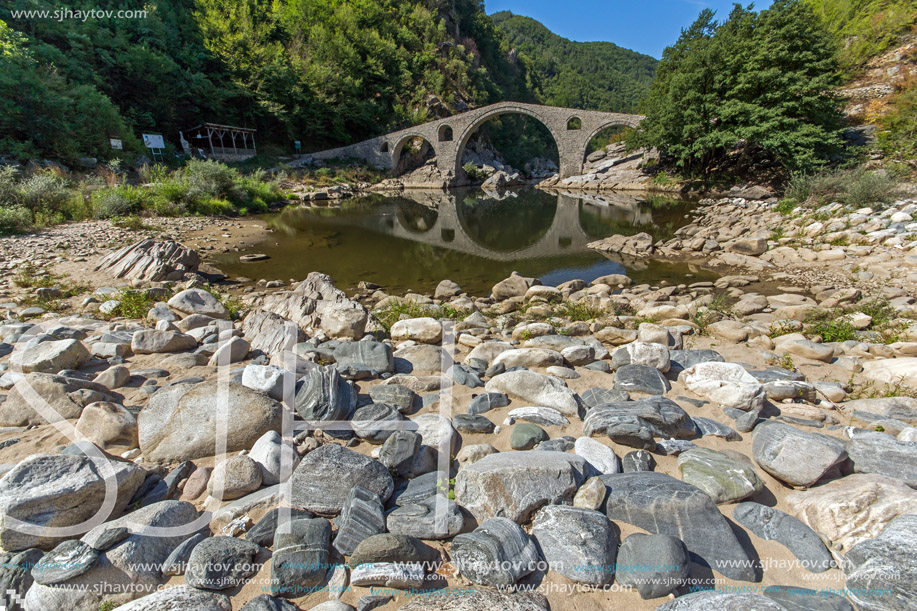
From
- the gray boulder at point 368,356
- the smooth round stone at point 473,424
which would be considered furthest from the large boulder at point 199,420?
the smooth round stone at point 473,424

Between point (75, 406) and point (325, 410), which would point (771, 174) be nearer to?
point (325, 410)

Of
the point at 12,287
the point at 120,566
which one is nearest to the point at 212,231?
the point at 12,287

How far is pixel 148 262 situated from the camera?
6754 millimetres

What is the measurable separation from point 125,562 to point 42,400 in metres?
1.69

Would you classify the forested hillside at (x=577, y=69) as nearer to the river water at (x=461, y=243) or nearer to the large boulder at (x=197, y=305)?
the river water at (x=461, y=243)

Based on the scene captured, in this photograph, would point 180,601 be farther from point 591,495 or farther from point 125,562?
point 591,495

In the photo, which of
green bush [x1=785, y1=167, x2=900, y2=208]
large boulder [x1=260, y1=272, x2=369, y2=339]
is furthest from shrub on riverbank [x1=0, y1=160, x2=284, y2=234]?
green bush [x1=785, y1=167, x2=900, y2=208]

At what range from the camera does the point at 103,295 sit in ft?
17.6

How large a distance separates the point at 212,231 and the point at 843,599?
1418cm

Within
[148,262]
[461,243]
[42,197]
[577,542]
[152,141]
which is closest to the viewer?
[577,542]

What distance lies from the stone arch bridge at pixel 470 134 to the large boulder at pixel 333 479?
33397mm

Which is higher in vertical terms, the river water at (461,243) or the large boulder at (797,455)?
the river water at (461,243)

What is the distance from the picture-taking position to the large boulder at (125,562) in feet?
4.63

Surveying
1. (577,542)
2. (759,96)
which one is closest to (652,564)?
(577,542)
